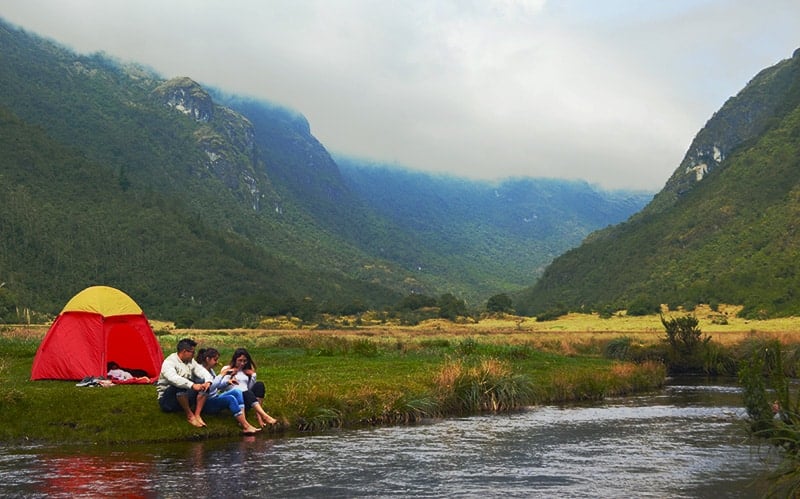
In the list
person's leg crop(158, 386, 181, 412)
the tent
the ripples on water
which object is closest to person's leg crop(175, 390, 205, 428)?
person's leg crop(158, 386, 181, 412)

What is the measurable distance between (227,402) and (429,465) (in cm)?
648

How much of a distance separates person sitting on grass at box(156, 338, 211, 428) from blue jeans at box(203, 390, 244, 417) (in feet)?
1.56

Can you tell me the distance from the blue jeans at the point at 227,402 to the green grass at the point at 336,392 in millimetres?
400

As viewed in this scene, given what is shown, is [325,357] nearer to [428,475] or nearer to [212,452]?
[212,452]

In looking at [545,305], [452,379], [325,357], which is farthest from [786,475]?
[545,305]

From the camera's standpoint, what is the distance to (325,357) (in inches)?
1667

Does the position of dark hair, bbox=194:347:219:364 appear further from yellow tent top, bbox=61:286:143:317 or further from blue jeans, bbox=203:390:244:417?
yellow tent top, bbox=61:286:143:317

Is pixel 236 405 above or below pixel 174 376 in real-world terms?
below

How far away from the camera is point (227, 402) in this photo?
885 inches

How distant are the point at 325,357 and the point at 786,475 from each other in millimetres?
31100

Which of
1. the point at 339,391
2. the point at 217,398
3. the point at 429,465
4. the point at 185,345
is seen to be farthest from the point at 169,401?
the point at 429,465

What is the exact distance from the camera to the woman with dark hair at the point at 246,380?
74.6 ft

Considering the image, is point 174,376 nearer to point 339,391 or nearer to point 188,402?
point 188,402

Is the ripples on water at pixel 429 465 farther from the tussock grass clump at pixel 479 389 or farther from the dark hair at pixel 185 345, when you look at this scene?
the tussock grass clump at pixel 479 389
